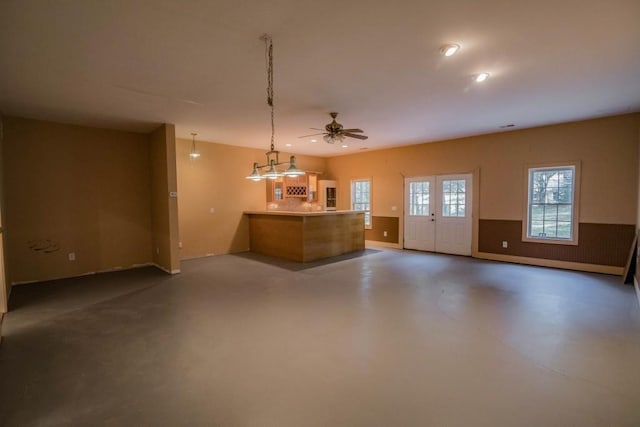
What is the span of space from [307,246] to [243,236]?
230 centimetres

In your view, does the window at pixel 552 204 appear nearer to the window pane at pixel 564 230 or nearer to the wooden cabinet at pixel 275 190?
the window pane at pixel 564 230

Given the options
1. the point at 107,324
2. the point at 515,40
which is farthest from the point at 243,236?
the point at 515,40

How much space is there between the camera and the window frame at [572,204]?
540cm

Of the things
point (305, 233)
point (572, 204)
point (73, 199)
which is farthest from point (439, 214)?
point (73, 199)

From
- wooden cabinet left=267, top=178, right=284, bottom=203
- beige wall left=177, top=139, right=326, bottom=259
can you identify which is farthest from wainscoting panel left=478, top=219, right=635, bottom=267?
beige wall left=177, top=139, right=326, bottom=259

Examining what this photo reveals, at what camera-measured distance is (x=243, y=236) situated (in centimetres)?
775

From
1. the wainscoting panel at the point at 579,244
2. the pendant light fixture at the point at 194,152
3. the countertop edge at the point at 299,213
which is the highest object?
the pendant light fixture at the point at 194,152

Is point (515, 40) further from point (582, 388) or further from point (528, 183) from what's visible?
point (528, 183)

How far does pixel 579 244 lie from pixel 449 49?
16.2 feet

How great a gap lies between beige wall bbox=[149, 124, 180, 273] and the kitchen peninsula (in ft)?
7.22

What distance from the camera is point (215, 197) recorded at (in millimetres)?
7160

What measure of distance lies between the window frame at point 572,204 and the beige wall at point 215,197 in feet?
20.2

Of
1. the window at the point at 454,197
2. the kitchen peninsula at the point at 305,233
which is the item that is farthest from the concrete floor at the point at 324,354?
the window at the point at 454,197

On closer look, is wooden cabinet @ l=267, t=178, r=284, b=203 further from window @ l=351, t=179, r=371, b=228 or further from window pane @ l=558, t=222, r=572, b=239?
window pane @ l=558, t=222, r=572, b=239
